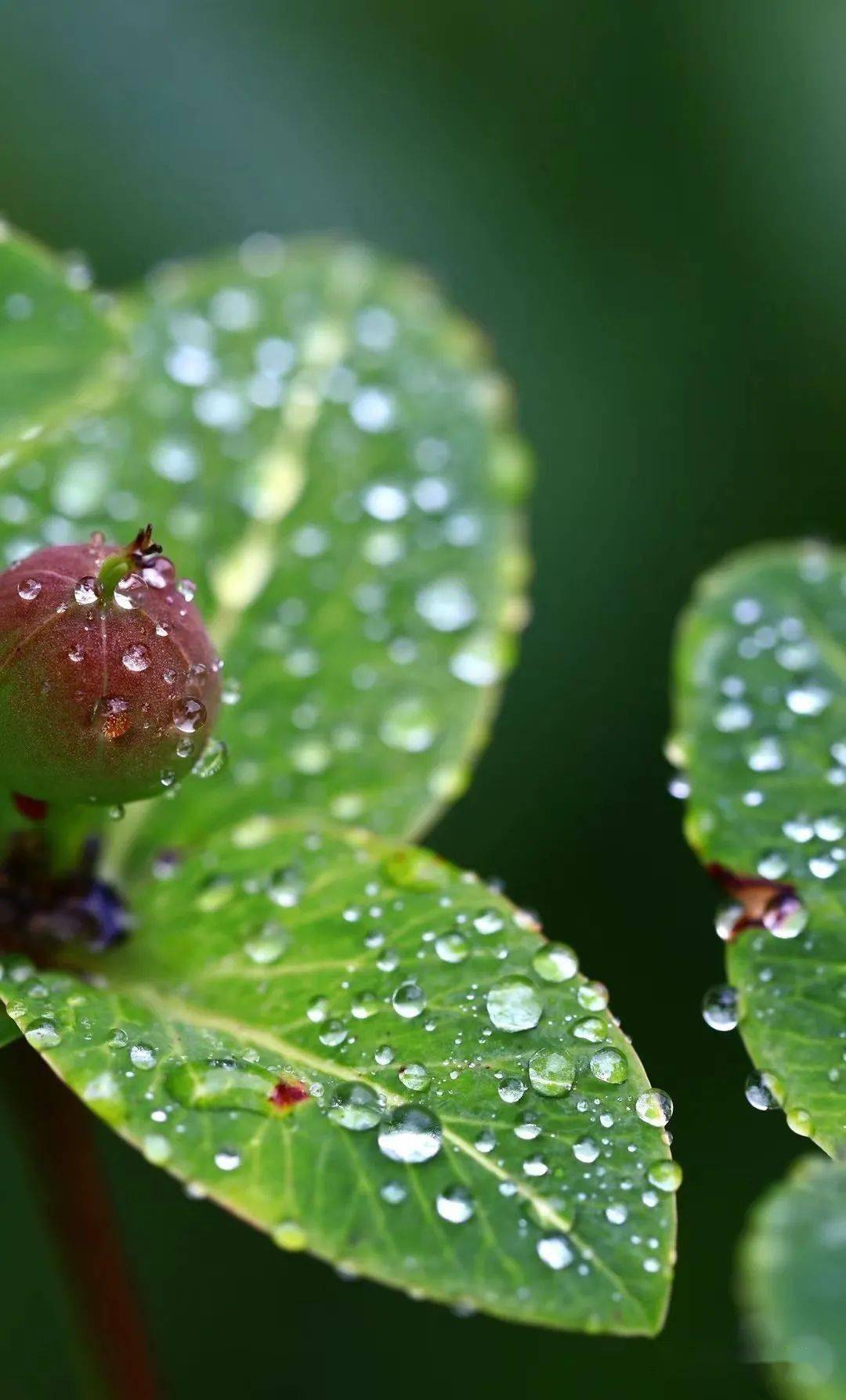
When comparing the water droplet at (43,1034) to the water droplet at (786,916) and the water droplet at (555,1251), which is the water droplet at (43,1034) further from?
the water droplet at (786,916)

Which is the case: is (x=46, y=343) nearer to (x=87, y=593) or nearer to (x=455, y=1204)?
(x=87, y=593)

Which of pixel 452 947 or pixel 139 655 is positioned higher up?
pixel 139 655

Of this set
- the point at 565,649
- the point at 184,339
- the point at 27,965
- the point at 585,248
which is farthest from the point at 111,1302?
the point at 585,248

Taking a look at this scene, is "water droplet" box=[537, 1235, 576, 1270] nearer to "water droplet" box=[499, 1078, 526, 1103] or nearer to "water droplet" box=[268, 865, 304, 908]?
"water droplet" box=[499, 1078, 526, 1103]

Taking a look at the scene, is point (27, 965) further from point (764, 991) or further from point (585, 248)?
point (585, 248)

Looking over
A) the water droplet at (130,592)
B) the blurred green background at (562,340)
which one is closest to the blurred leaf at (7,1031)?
the water droplet at (130,592)

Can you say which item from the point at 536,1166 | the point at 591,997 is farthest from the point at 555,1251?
the point at 591,997
